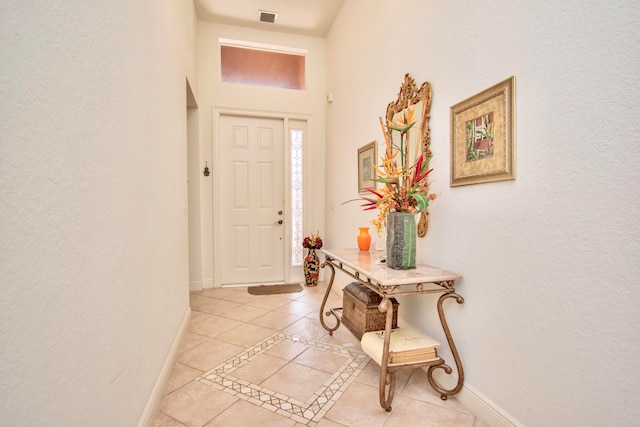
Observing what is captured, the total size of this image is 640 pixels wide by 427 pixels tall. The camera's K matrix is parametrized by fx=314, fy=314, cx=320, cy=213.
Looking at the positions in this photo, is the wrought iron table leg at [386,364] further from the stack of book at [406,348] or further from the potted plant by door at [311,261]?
the potted plant by door at [311,261]

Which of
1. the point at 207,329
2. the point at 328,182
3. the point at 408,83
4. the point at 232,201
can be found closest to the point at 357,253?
the point at 408,83

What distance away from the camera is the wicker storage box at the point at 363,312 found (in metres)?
2.08

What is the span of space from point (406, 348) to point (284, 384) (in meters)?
0.77

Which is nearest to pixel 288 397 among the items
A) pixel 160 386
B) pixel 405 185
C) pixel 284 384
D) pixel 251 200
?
pixel 284 384

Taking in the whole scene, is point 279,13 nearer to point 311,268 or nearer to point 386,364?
point 311,268

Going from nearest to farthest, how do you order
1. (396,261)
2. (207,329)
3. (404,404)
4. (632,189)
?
(632,189)
(404,404)
(396,261)
(207,329)

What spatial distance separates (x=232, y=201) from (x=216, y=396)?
2659mm

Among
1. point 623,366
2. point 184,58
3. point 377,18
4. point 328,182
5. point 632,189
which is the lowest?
point 623,366

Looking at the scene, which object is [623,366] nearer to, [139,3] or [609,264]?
[609,264]

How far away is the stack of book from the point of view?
173cm

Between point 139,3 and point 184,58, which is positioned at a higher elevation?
point 184,58

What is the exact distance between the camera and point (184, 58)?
276cm

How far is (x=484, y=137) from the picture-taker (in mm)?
1569

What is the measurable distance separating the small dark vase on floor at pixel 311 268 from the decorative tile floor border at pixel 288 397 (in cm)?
168
